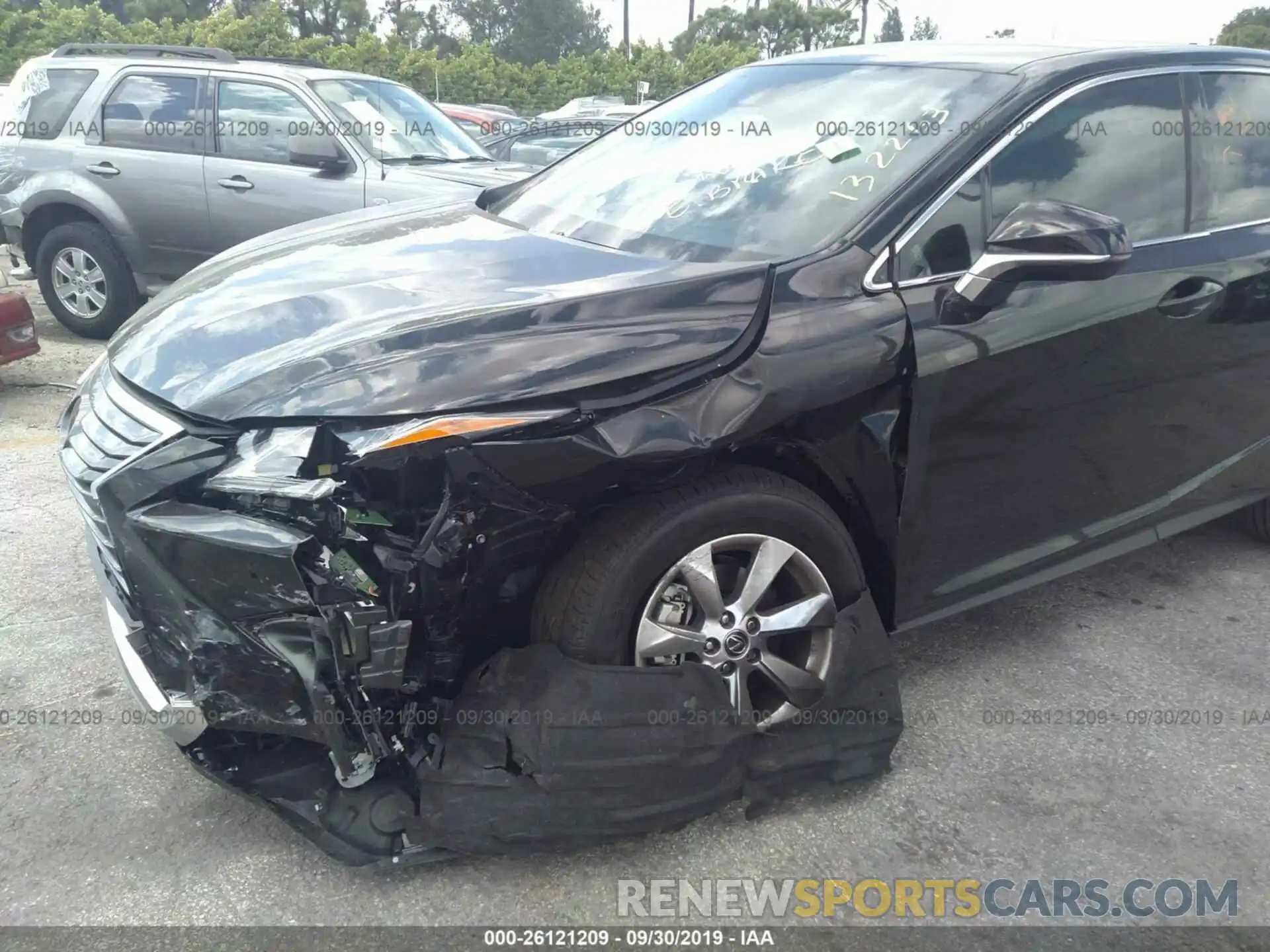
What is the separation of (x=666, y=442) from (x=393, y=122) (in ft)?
17.9

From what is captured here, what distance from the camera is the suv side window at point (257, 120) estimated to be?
6512 mm

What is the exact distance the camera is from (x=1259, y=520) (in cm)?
400

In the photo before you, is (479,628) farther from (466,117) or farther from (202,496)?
(466,117)

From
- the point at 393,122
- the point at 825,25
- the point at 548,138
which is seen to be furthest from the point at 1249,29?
the point at 393,122

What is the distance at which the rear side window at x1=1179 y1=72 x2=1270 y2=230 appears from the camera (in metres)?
3.11

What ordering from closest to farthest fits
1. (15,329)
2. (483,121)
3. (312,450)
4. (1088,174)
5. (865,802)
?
(312,450)
(865,802)
(1088,174)
(15,329)
(483,121)

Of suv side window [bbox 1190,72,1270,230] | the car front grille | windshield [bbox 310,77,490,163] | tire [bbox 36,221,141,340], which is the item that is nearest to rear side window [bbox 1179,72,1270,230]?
suv side window [bbox 1190,72,1270,230]

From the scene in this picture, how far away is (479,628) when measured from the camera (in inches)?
92.0

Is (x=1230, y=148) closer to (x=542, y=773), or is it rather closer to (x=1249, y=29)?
→ (x=542, y=773)

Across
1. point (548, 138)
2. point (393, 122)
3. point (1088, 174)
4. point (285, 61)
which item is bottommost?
point (1088, 174)

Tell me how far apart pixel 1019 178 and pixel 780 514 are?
3.84ft

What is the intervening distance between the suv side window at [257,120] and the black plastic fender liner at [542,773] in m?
5.29

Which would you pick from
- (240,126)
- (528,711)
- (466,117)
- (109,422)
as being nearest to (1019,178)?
(528,711)
